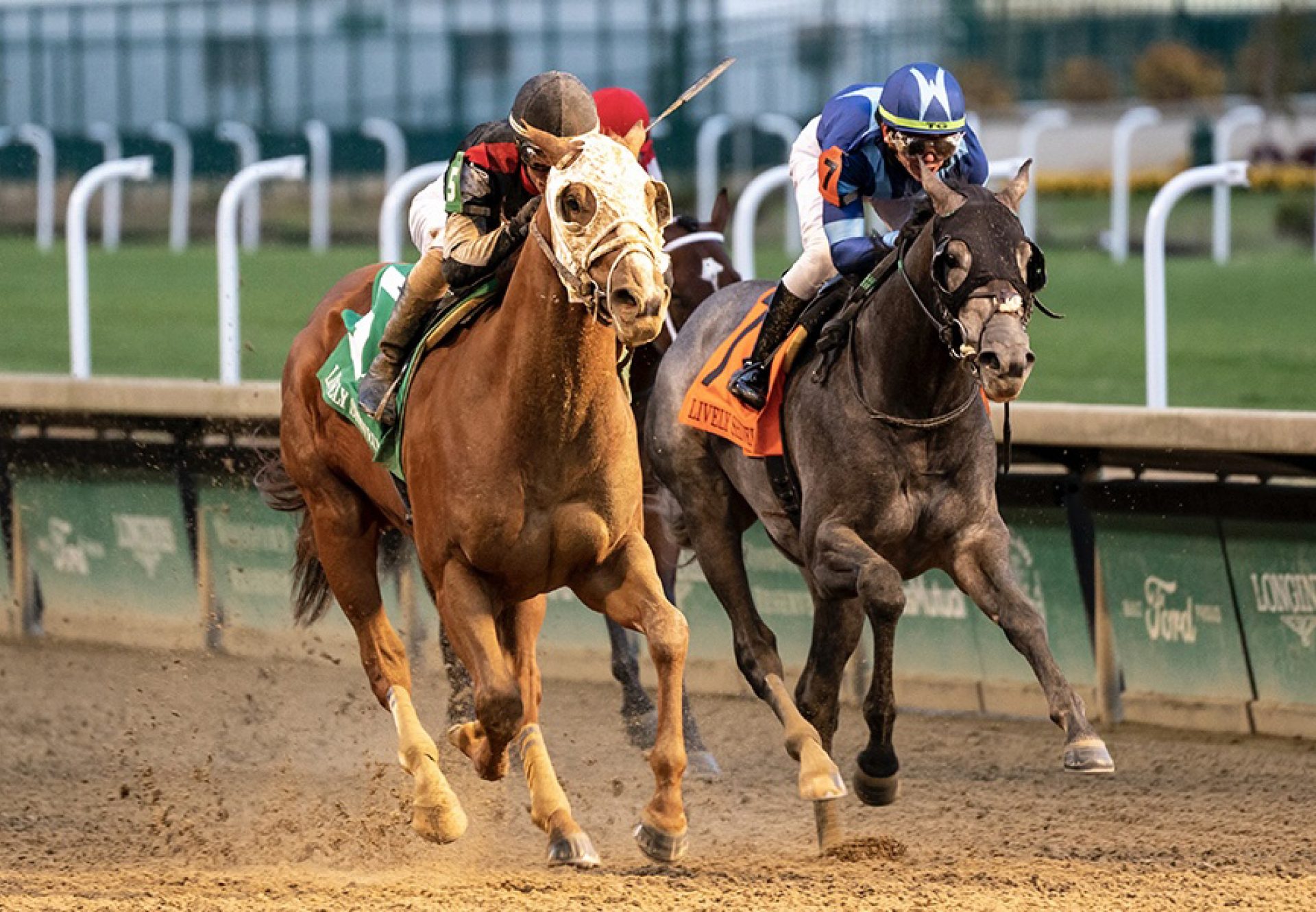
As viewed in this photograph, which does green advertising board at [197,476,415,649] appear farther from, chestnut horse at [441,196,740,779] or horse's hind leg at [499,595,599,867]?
horse's hind leg at [499,595,599,867]

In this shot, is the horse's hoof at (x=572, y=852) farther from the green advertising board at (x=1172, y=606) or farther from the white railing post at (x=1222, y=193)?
the white railing post at (x=1222, y=193)

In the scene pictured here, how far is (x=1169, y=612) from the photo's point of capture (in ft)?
23.4

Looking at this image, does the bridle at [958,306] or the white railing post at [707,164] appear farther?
the white railing post at [707,164]

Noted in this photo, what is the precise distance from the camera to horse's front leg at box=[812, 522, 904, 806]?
5.18m

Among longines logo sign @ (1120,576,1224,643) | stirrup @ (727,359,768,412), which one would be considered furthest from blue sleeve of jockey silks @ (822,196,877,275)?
longines logo sign @ (1120,576,1224,643)

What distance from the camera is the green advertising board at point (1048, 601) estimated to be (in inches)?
288

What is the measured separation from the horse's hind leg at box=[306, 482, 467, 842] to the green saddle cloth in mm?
346

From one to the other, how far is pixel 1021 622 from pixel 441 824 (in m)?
1.45

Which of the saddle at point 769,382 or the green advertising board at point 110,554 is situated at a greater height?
the saddle at point 769,382

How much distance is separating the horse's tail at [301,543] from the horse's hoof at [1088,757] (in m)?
2.58

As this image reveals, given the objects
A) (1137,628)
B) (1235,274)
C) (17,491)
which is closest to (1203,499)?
(1137,628)

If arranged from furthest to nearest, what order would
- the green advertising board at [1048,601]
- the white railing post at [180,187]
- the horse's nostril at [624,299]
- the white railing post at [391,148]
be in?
the white railing post at [391,148], the white railing post at [180,187], the green advertising board at [1048,601], the horse's nostril at [624,299]

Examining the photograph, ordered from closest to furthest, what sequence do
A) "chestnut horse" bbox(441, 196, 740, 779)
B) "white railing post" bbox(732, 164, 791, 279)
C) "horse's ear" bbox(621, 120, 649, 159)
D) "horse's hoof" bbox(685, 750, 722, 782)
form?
"horse's ear" bbox(621, 120, 649, 159), "horse's hoof" bbox(685, 750, 722, 782), "chestnut horse" bbox(441, 196, 740, 779), "white railing post" bbox(732, 164, 791, 279)

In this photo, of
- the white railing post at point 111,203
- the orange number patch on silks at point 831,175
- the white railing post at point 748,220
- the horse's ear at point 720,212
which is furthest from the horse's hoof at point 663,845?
the white railing post at point 111,203
